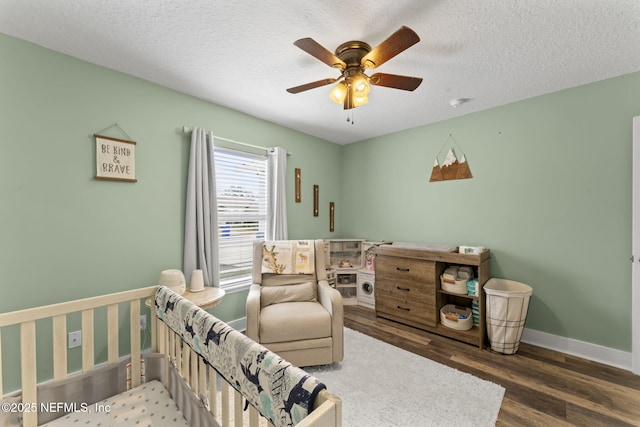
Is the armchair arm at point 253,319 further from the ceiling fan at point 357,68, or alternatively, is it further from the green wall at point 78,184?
the ceiling fan at point 357,68

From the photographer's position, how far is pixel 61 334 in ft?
4.04

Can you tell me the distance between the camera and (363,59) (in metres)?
1.61

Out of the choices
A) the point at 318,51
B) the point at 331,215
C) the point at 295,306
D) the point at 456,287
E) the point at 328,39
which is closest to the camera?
the point at 318,51

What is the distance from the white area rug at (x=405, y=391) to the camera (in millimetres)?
1609

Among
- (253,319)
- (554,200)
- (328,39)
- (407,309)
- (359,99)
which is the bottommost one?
(407,309)

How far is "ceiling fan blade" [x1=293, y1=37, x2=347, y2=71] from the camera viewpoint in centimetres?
137

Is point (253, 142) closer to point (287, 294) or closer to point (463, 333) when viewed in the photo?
point (287, 294)

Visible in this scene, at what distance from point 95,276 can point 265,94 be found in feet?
6.82

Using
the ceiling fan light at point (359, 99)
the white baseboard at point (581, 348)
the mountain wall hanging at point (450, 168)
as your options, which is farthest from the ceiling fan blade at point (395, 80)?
the white baseboard at point (581, 348)

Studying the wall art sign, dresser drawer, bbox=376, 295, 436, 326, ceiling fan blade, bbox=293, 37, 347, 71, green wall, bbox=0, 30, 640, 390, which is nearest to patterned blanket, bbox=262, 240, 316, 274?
green wall, bbox=0, 30, 640, 390

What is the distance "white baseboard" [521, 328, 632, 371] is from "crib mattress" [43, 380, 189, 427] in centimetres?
308

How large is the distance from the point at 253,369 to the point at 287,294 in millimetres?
1631

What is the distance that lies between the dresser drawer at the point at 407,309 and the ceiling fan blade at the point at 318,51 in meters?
2.47

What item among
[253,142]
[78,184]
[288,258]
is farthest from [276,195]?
[78,184]
